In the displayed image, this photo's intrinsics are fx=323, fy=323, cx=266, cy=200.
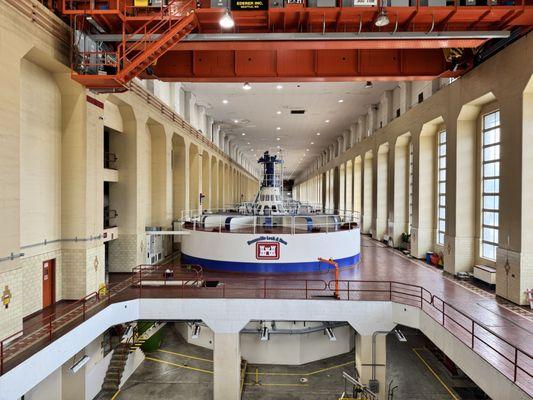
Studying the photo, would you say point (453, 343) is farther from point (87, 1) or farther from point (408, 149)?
point (408, 149)

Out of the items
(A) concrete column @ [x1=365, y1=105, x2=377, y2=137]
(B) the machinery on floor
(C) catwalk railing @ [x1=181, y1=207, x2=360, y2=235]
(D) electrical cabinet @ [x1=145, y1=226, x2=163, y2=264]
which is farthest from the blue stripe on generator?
(A) concrete column @ [x1=365, y1=105, x2=377, y2=137]

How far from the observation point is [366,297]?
10.6 m

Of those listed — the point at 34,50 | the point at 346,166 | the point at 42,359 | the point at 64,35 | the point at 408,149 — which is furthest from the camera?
the point at 346,166

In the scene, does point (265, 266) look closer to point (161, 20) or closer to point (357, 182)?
point (161, 20)

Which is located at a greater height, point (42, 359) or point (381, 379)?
point (42, 359)

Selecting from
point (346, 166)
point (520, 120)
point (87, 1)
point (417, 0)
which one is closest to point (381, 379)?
point (520, 120)

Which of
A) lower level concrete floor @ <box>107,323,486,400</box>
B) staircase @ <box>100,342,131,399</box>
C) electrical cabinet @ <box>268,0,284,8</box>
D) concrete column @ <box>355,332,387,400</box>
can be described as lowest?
lower level concrete floor @ <box>107,323,486,400</box>

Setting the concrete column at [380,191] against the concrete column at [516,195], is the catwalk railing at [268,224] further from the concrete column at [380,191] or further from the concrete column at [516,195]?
the concrete column at [380,191]

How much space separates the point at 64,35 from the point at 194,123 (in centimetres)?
1529

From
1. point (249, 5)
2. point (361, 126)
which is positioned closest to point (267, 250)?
point (249, 5)

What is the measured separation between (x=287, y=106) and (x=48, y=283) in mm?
19556

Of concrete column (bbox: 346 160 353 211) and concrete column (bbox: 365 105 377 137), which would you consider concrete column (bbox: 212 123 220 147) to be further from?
concrete column (bbox: 365 105 377 137)

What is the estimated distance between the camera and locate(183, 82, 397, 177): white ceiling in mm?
20859

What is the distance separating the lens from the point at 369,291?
36.6 ft
